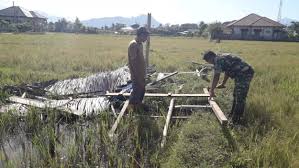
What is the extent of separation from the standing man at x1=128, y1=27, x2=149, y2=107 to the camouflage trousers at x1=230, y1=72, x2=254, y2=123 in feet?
5.34

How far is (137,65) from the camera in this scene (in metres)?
5.83

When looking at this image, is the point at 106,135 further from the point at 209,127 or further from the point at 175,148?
the point at 209,127

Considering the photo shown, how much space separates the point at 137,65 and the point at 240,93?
181cm

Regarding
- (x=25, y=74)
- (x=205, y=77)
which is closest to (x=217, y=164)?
(x=205, y=77)

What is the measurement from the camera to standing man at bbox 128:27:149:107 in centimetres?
563

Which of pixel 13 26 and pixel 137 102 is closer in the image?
pixel 137 102

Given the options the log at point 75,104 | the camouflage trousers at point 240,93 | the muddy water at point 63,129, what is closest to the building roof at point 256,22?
the muddy water at point 63,129

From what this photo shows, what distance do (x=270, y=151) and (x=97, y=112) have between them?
3.12 m

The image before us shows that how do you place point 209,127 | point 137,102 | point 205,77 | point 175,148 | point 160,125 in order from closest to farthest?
point 175,148 → point 209,127 → point 160,125 → point 137,102 → point 205,77

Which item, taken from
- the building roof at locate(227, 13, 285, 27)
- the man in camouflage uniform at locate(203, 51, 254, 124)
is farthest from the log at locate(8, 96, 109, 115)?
the building roof at locate(227, 13, 285, 27)

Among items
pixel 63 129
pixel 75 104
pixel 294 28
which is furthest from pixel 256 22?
pixel 63 129

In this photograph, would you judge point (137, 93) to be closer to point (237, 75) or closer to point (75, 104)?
point (75, 104)

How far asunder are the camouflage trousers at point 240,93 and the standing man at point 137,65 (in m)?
1.63

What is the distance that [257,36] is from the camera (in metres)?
46.3
